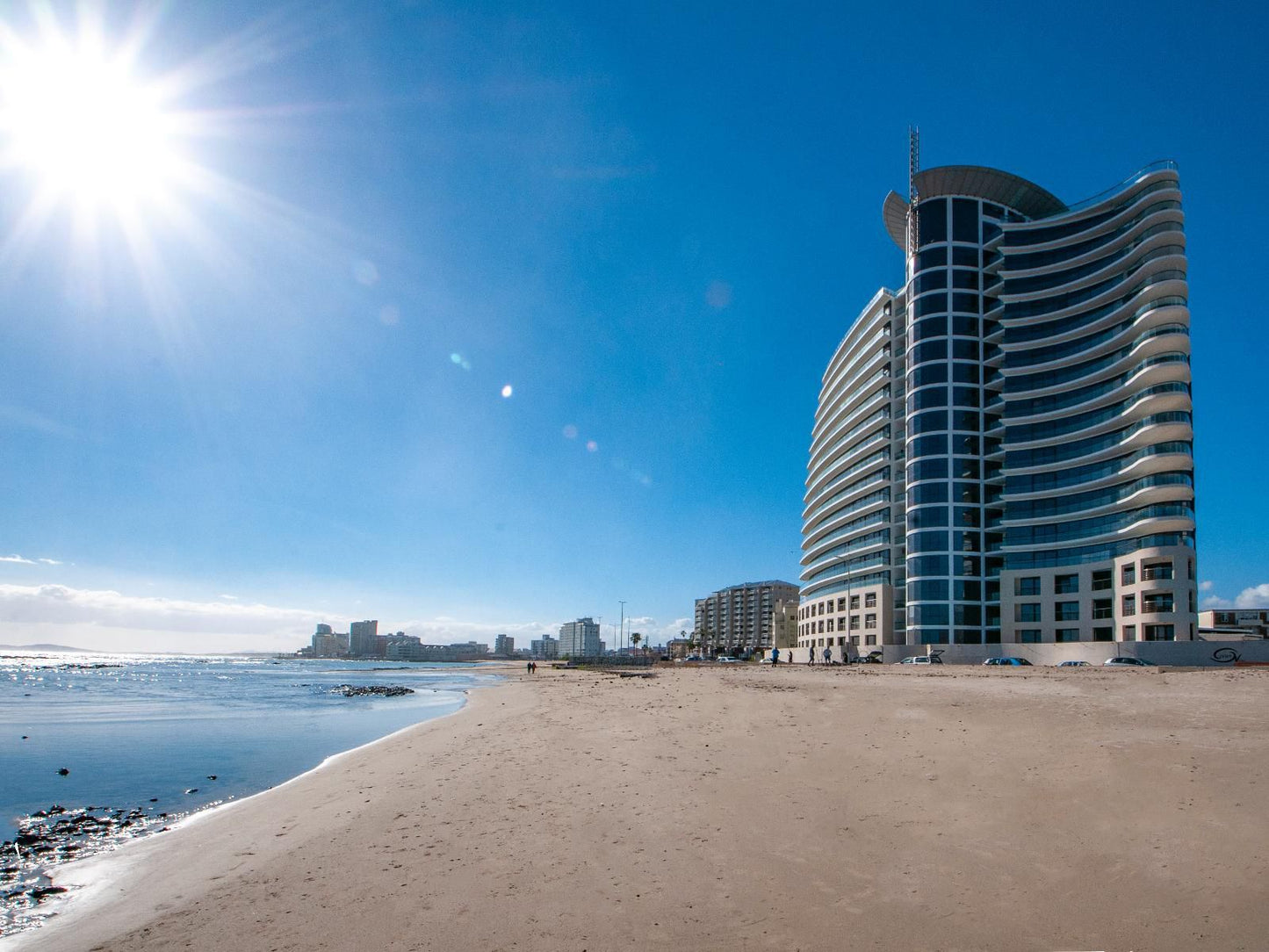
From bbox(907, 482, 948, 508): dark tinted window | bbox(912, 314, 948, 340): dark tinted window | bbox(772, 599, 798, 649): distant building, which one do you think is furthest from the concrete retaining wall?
bbox(772, 599, 798, 649): distant building

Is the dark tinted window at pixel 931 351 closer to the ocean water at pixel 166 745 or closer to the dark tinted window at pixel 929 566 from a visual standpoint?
the dark tinted window at pixel 929 566

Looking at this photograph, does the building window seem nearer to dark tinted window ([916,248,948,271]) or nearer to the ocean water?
dark tinted window ([916,248,948,271])

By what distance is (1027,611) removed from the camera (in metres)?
80.7

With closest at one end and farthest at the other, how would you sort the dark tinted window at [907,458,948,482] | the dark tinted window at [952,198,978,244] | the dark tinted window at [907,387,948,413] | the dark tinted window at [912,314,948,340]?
the dark tinted window at [907,458,948,482] < the dark tinted window at [907,387,948,413] < the dark tinted window at [912,314,948,340] < the dark tinted window at [952,198,978,244]

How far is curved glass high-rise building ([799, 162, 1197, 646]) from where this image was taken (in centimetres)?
7269

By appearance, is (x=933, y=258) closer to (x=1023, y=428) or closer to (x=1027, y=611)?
(x=1023, y=428)

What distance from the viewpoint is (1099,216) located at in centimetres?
8844

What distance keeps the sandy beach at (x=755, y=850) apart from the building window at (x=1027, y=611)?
222 ft

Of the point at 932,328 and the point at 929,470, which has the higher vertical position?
the point at 932,328

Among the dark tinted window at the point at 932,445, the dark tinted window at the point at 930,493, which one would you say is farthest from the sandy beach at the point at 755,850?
the dark tinted window at the point at 932,445

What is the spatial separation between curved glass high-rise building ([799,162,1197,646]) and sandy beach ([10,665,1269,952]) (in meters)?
64.6

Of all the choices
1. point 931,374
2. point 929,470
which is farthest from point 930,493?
point 931,374

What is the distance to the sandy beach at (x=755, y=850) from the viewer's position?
26.2ft

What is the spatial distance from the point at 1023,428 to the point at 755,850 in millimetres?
91665
